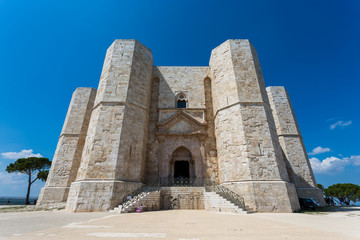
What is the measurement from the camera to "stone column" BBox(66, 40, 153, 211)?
9281 mm

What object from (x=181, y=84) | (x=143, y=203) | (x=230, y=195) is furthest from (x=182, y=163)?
(x=181, y=84)

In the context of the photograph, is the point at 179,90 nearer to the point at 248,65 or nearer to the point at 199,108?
the point at 199,108

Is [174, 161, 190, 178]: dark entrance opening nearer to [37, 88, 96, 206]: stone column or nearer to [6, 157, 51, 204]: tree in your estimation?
[37, 88, 96, 206]: stone column

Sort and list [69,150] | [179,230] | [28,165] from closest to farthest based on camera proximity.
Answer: [179,230] → [69,150] → [28,165]

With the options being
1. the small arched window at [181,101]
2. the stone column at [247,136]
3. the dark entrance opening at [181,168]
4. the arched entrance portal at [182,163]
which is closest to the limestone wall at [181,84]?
the small arched window at [181,101]

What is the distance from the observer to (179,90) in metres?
15.8

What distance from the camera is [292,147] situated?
15672 mm

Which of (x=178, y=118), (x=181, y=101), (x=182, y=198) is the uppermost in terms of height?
(x=181, y=101)

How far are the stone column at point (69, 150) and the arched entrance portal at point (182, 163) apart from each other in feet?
29.0

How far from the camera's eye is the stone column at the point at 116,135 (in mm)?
9281

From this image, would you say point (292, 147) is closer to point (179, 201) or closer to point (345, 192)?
point (179, 201)

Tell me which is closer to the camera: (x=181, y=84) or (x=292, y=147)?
(x=292, y=147)

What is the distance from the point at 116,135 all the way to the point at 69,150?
24.3 ft

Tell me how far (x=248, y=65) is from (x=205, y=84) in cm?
446
